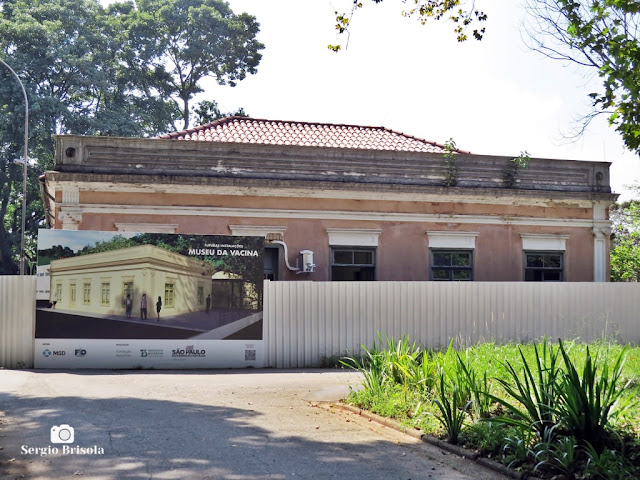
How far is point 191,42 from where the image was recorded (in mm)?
42031

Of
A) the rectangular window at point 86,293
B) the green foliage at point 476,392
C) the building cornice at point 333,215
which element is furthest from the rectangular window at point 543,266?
the green foliage at point 476,392

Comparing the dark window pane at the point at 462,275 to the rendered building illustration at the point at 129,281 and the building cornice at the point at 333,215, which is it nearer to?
the building cornice at the point at 333,215

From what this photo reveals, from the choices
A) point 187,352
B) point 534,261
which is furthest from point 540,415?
point 534,261

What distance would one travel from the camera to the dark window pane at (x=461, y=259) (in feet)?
64.3

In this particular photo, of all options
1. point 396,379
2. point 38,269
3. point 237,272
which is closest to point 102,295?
point 38,269

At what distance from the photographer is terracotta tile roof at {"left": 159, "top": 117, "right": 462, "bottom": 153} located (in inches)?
814

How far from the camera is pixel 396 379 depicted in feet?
33.6

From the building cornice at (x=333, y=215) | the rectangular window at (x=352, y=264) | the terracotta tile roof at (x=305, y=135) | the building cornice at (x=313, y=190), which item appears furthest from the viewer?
the terracotta tile roof at (x=305, y=135)

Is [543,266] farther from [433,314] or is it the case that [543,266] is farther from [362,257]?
[433,314]

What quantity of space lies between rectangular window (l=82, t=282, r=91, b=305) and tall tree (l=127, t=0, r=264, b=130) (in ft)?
98.6

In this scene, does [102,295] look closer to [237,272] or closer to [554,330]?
[237,272]

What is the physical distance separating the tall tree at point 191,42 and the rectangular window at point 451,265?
27.0 m

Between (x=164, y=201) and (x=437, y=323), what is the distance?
7.45 metres

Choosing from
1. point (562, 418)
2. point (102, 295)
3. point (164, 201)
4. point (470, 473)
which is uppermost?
point (164, 201)
